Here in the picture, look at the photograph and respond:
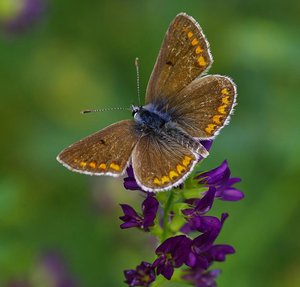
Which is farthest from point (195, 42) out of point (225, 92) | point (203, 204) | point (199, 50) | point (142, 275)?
point (142, 275)

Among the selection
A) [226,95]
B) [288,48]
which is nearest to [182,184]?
[226,95]

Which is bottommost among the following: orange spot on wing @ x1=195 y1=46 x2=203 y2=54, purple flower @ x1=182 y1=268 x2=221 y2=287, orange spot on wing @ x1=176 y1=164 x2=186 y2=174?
purple flower @ x1=182 y1=268 x2=221 y2=287

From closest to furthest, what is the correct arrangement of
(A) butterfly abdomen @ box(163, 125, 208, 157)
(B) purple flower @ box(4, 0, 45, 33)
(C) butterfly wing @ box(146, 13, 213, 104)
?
(A) butterfly abdomen @ box(163, 125, 208, 157), (C) butterfly wing @ box(146, 13, 213, 104), (B) purple flower @ box(4, 0, 45, 33)

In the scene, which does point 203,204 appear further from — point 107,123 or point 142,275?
point 107,123

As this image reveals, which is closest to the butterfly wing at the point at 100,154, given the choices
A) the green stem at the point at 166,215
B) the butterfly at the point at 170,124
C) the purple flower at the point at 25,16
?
the butterfly at the point at 170,124

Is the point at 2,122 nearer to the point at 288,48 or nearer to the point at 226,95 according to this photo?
the point at 288,48

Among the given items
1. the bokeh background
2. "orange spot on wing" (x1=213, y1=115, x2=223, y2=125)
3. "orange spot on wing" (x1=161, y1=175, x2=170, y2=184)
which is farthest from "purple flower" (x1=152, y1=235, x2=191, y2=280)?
the bokeh background

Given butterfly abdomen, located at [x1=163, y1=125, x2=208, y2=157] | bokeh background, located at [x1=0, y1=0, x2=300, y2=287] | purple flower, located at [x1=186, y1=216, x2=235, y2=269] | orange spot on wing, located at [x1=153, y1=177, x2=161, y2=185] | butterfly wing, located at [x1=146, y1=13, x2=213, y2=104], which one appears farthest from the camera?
bokeh background, located at [x1=0, y1=0, x2=300, y2=287]

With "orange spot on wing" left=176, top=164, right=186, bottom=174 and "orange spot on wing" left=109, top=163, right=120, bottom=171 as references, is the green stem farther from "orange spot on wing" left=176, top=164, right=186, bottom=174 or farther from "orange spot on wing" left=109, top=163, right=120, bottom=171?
"orange spot on wing" left=109, top=163, right=120, bottom=171
